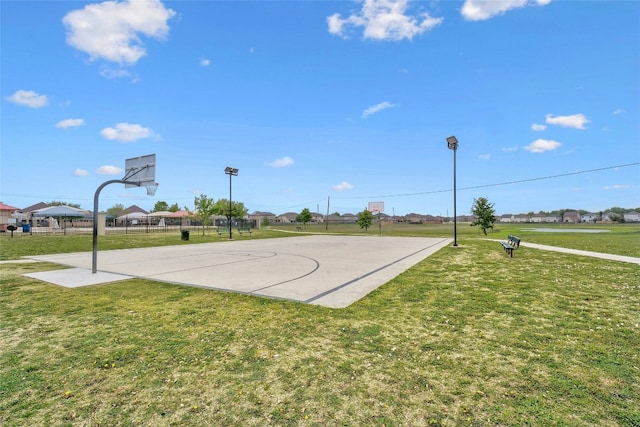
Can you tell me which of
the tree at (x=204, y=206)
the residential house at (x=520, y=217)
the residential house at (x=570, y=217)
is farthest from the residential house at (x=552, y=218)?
the tree at (x=204, y=206)

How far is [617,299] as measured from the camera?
241 inches

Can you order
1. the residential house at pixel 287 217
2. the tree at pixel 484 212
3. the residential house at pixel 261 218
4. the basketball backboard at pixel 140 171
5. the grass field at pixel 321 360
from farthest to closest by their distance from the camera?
the residential house at pixel 287 217 < the residential house at pixel 261 218 < the tree at pixel 484 212 < the basketball backboard at pixel 140 171 < the grass field at pixel 321 360

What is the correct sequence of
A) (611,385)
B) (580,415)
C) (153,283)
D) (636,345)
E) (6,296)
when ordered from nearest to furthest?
(580,415) → (611,385) → (636,345) → (6,296) → (153,283)

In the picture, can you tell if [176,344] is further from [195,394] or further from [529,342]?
[529,342]

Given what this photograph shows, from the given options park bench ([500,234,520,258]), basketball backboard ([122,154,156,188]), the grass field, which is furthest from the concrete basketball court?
park bench ([500,234,520,258])

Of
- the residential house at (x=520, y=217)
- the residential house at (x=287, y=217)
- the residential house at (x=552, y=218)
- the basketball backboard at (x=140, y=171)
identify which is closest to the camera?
the basketball backboard at (x=140, y=171)

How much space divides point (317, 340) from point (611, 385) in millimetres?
3061

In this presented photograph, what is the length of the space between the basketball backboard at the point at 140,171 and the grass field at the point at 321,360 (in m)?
4.35

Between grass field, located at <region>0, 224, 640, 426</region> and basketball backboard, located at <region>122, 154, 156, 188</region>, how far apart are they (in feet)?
14.3

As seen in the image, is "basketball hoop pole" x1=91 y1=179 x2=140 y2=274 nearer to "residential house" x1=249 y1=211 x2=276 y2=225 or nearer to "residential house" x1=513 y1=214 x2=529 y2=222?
"residential house" x1=249 y1=211 x2=276 y2=225

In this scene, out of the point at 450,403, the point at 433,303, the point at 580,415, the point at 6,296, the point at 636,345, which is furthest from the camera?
the point at 6,296

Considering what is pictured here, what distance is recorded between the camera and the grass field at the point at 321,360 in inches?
105

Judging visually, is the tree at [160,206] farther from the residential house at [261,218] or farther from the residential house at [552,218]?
the residential house at [552,218]

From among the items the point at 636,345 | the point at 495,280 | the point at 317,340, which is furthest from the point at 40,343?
the point at 495,280
